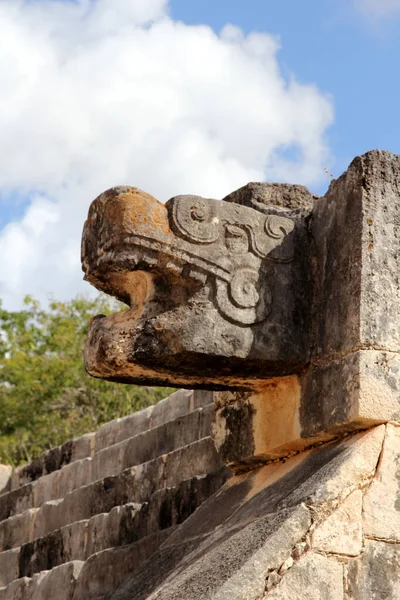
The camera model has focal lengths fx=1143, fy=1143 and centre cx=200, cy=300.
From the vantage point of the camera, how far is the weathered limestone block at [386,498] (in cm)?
443

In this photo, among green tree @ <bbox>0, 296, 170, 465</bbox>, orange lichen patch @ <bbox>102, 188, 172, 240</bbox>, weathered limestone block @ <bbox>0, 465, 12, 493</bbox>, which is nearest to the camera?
orange lichen patch @ <bbox>102, 188, 172, 240</bbox>

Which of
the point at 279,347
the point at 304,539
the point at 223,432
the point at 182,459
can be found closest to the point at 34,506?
the point at 182,459

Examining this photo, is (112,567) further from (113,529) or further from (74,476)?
(74,476)

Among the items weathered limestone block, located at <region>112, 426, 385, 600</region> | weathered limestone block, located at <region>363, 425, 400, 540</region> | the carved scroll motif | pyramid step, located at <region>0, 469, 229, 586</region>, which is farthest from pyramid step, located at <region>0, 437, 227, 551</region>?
weathered limestone block, located at <region>363, 425, 400, 540</region>

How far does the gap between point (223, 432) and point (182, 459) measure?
4.41 feet

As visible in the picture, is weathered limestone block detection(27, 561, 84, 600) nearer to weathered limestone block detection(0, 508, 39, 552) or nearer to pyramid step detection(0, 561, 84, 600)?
pyramid step detection(0, 561, 84, 600)

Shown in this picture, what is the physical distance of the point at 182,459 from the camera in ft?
23.3

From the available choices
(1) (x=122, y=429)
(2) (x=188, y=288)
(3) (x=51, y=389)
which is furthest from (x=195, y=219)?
(3) (x=51, y=389)

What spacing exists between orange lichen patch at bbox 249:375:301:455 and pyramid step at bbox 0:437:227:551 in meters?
1.09

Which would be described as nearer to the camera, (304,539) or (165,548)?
(304,539)

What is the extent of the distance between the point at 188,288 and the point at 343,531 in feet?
4.45

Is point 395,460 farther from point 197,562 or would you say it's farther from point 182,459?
point 182,459

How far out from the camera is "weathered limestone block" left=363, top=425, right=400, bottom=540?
4.43m

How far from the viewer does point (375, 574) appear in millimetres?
4344
